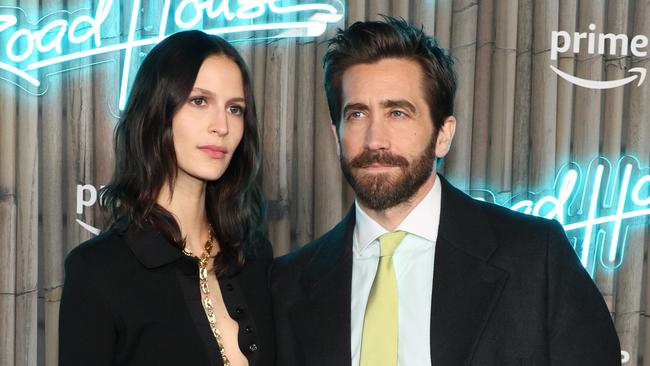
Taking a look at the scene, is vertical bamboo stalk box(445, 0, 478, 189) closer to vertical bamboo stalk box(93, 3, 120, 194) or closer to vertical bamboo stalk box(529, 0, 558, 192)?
vertical bamboo stalk box(529, 0, 558, 192)

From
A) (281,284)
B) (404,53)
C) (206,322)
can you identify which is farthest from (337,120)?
(206,322)

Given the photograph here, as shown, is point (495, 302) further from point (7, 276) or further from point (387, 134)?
point (7, 276)

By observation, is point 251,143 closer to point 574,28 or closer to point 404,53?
point 404,53

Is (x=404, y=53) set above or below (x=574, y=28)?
below

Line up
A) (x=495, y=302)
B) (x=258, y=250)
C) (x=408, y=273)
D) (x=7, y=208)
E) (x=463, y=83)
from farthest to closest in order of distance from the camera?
(x=463, y=83)
(x=7, y=208)
(x=258, y=250)
(x=408, y=273)
(x=495, y=302)

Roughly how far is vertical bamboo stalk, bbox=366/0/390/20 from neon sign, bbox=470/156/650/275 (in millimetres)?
832

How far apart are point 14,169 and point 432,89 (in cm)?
172

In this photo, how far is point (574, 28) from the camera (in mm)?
3258

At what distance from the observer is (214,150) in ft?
7.36

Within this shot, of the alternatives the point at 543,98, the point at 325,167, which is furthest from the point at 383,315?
the point at 543,98

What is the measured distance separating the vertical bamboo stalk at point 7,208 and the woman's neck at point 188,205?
3.69ft

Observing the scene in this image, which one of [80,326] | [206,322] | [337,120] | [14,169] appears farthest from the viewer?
[14,169]

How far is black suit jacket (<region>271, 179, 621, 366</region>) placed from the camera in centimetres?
200

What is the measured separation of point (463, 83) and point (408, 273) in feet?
4.23
